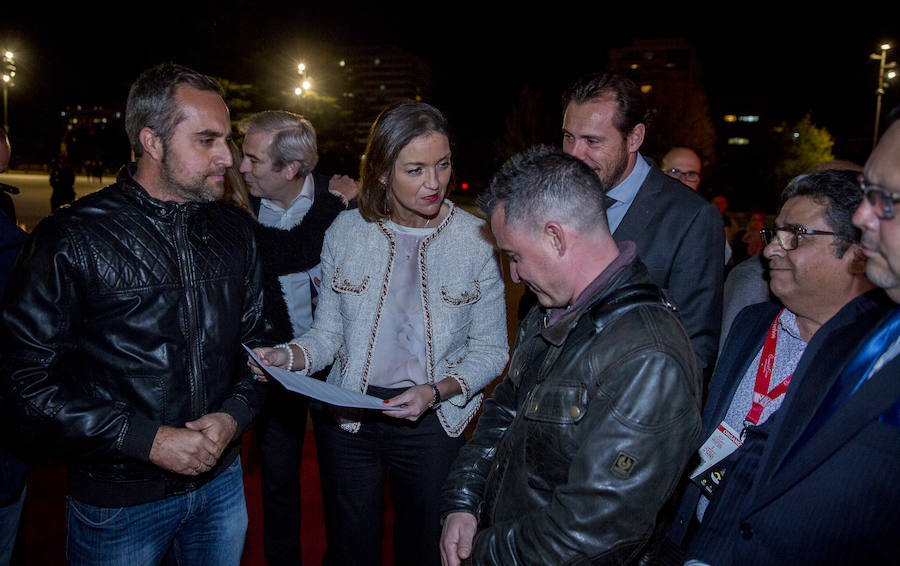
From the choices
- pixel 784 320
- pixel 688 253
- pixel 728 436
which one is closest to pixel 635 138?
pixel 688 253

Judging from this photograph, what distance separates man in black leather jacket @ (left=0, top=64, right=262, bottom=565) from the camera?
5.83 feet

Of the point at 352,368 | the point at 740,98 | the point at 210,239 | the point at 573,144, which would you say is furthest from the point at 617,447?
the point at 740,98

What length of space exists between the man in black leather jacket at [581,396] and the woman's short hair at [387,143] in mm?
847

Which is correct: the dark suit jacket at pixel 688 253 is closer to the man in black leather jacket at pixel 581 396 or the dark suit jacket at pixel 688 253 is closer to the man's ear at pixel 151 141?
the man in black leather jacket at pixel 581 396

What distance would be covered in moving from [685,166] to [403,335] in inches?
167

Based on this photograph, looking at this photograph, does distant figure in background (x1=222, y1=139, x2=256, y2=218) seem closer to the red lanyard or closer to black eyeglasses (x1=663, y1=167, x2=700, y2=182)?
the red lanyard

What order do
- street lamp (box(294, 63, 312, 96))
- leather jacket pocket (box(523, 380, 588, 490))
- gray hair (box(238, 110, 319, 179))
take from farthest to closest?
street lamp (box(294, 63, 312, 96))
gray hair (box(238, 110, 319, 179))
leather jacket pocket (box(523, 380, 588, 490))

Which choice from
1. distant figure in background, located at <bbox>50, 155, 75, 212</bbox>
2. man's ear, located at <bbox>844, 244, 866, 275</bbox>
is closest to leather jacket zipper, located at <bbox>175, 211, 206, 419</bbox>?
man's ear, located at <bbox>844, 244, 866, 275</bbox>

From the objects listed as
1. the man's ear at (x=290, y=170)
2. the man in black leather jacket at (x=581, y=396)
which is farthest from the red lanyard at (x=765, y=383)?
the man's ear at (x=290, y=170)

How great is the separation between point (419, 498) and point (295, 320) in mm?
1275

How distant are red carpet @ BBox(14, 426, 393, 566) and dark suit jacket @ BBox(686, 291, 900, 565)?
89.4 inches

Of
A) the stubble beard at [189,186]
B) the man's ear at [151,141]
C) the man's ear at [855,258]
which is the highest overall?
the man's ear at [151,141]

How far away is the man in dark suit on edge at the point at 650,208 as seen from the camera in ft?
8.26

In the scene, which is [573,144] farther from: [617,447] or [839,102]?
[839,102]
